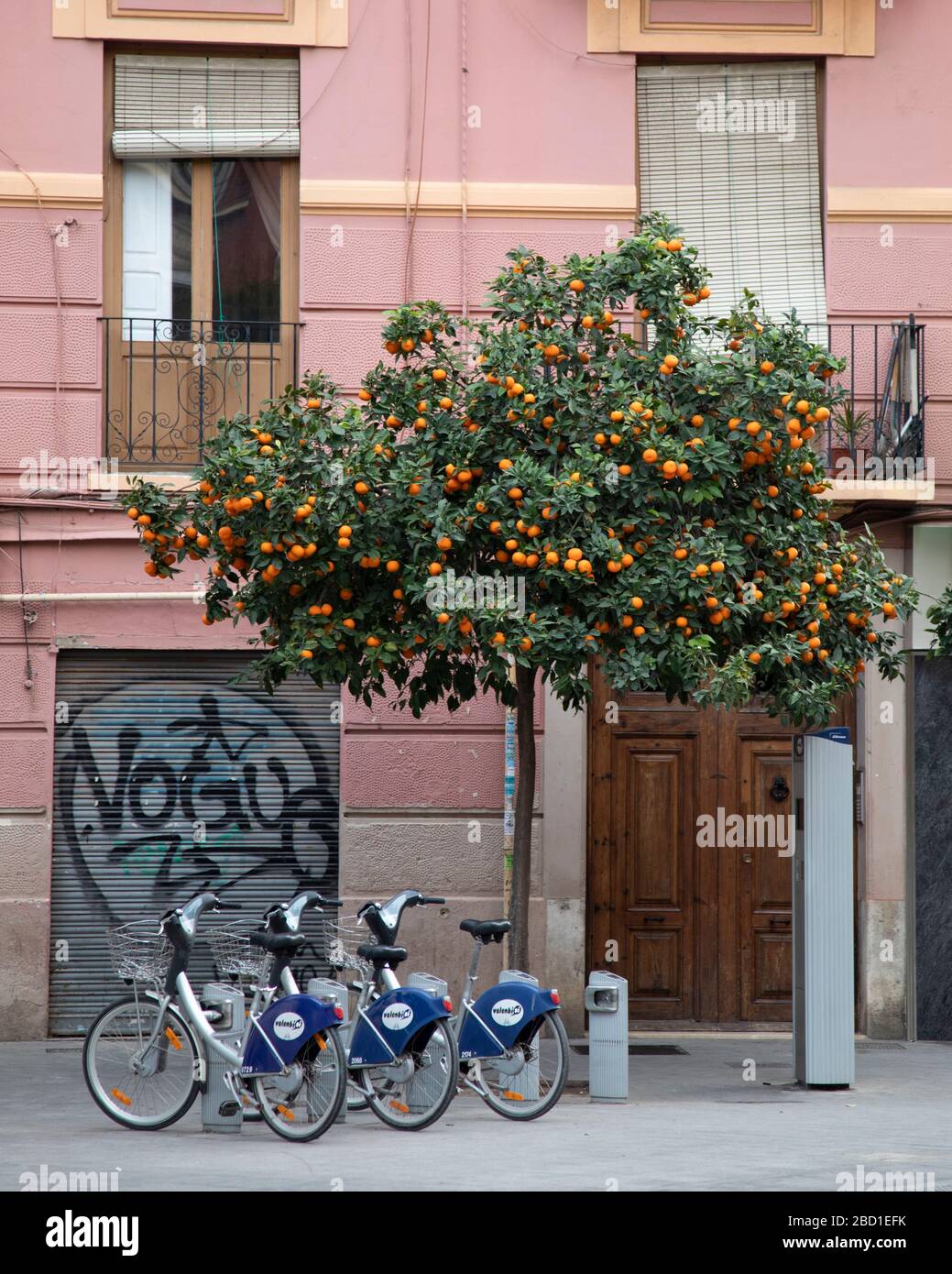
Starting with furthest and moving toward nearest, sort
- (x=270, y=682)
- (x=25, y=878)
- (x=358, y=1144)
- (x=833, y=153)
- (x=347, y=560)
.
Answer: (x=833, y=153) → (x=25, y=878) → (x=270, y=682) → (x=347, y=560) → (x=358, y=1144)

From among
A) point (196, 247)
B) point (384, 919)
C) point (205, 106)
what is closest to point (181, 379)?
point (196, 247)

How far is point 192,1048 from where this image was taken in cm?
828

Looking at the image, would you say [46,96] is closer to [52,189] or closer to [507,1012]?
[52,189]

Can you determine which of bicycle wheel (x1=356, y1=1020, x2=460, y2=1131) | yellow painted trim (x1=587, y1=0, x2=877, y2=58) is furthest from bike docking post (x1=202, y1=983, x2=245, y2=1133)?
yellow painted trim (x1=587, y1=0, x2=877, y2=58)

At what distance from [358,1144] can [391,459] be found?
3599 millimetres

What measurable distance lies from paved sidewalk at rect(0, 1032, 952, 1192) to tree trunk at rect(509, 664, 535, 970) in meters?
0.91

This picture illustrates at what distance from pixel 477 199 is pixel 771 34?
8.33 ft

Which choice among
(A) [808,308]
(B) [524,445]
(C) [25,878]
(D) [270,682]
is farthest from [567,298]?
(C) [25,878]

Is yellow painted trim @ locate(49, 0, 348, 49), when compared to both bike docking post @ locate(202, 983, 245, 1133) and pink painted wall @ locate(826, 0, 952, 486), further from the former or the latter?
bike docking post @ locate(202, 983, 245, 1133)

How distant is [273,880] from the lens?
12016 millimetres

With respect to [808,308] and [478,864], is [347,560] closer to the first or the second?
[478,864]

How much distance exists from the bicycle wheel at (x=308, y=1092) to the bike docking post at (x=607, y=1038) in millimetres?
1830

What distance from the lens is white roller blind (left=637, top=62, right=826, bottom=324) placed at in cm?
1262
